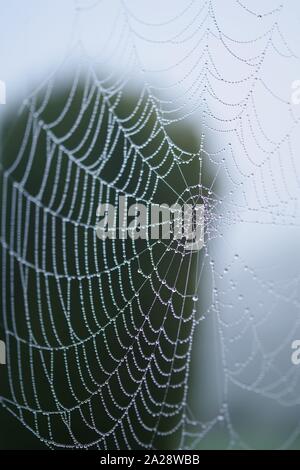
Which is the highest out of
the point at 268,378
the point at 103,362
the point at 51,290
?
the point at 51,290

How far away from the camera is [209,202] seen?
15.8 feet

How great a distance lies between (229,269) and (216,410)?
10.8ft

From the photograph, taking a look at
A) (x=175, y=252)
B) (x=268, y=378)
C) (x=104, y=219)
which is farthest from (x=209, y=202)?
(x=268, y=378)

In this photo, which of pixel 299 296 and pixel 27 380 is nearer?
pixel 299 296

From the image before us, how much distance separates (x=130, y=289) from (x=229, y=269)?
3.48 feet

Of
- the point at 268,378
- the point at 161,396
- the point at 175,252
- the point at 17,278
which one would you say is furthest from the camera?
the point at 268,378

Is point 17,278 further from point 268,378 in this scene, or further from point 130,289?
point 268,378

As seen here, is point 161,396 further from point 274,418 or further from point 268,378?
point 274,418

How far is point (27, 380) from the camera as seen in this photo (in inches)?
242
